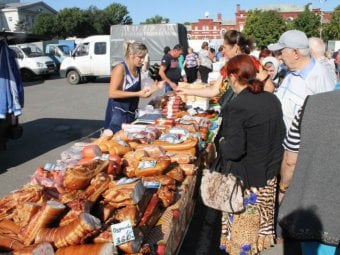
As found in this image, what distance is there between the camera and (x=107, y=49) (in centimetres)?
1959

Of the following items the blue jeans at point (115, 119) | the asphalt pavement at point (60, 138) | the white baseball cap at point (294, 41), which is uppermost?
the white baseball cap at point (294, 41)

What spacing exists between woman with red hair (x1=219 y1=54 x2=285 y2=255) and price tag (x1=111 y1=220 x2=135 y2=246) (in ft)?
4.10

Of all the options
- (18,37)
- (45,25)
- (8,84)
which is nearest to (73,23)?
(45,25)

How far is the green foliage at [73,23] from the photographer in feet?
187

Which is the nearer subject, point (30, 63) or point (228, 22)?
point (30, 63)

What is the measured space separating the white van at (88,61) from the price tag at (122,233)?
18061 mm

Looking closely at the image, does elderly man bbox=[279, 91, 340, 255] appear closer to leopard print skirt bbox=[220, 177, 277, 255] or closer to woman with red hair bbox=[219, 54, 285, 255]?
woman with red hair bbox=[219, 54, 285, 255]

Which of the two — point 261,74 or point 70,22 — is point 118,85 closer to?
point 261,74

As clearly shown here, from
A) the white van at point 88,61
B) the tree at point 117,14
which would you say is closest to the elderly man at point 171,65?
the white van at point 88,61

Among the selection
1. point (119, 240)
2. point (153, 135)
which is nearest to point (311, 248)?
point (119, 240)

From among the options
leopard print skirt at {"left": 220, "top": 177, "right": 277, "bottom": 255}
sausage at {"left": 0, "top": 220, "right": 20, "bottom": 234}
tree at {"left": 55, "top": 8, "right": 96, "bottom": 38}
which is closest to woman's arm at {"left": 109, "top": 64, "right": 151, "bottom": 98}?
leopard print skirt at {"left": 220, "top": 177, "right": 277, "bottom": 255}

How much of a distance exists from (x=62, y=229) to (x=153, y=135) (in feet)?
6.61

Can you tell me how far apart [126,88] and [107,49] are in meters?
15.8

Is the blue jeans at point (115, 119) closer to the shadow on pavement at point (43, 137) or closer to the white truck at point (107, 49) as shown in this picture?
the shadow on pavement at point (43, 137)
